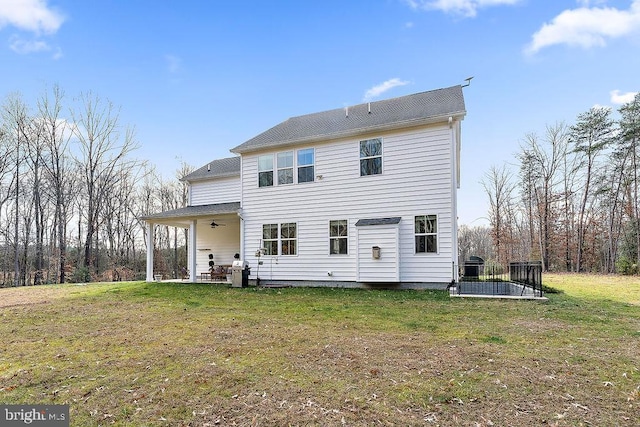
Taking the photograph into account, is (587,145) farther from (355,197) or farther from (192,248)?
(192,248)

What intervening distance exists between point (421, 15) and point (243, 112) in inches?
398

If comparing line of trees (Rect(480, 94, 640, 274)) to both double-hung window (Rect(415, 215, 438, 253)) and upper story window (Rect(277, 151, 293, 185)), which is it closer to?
double-hung window (Rect(415, 215, 438, 253))

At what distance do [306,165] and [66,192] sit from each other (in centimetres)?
1847

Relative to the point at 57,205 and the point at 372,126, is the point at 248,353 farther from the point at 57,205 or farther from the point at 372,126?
the point at 57,205

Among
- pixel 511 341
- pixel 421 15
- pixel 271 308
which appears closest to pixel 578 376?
pixel 511 341

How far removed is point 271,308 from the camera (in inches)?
310

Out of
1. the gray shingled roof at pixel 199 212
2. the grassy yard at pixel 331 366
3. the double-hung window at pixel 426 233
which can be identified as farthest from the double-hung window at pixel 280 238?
the grassy yard at pixel 331 366

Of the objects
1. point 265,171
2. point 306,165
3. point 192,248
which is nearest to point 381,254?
point 306,165

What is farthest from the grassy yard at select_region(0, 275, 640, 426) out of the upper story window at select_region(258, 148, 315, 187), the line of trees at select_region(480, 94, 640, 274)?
the line of trees at select_region(480, 94, 640, 274)

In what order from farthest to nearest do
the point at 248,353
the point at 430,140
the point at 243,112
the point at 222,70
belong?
1. the point at 243,112
2. the point at 222,70
3. the point at 430,140
4. the point at 248,353

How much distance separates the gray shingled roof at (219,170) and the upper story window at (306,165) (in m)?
3.79

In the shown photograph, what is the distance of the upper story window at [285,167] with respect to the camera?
1287 centimetres

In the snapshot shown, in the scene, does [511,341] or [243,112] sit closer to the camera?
[511,341]

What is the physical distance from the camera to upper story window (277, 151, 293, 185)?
1287cm
